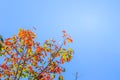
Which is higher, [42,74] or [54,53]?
[54,53]

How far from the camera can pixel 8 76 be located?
1839 cm

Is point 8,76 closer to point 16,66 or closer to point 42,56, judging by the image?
point 16,66

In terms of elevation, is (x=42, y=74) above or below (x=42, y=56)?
below

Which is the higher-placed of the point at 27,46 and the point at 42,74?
the point at 27,46

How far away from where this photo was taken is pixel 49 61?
18.1 m

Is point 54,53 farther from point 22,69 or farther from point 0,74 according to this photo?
point 0,74

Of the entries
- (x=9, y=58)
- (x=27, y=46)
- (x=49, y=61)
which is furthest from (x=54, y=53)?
(x=9, y=58)

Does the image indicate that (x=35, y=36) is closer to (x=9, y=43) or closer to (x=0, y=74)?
(x=9, y=43)

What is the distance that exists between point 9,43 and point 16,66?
58.8 inches

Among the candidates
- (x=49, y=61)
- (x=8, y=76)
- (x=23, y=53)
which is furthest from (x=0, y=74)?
(x=49, y=61)

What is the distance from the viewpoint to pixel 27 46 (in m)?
18.3

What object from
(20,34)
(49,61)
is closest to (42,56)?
(49,61)

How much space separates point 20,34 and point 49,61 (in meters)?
2.44

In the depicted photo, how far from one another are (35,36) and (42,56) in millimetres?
1350
